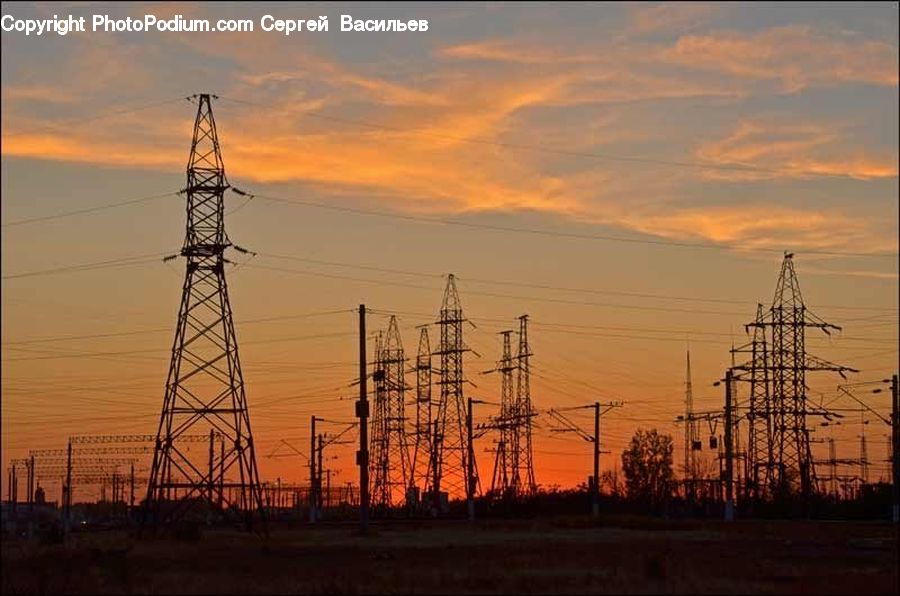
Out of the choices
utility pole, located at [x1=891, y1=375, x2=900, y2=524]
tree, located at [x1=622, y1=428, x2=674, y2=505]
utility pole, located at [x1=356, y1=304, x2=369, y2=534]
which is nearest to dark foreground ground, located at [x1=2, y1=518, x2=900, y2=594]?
utility pole, located at [x1=356, y1=304, x2=369, y2=534]

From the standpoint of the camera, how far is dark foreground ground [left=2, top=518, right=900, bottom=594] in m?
36.4

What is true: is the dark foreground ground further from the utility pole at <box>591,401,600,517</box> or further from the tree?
the tree

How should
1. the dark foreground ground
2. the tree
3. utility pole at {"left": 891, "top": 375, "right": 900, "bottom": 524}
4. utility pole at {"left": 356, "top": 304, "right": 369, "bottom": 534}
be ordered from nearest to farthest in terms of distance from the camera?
the dark foreground ground → utility pole at {"left": 356, "top": 304, "right": 369, "bottom": 534} → utility pole at {"left": 891, "top": 375, "right": 900, "bottom": 524} → the tree

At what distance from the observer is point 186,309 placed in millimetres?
62031

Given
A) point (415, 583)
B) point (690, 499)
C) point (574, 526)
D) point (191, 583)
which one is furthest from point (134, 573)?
point (690, 499)

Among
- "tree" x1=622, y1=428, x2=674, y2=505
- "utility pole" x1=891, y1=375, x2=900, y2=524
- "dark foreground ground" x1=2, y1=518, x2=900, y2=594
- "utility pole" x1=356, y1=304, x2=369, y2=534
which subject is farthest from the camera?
"tree" x1=622, y1=428, x2=674, y2=505

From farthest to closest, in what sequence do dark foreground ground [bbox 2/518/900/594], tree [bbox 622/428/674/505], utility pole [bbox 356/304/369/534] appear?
tree [bbox 622/428/674/505] < utility pole [bbox 356/304/369/534] < dark foreground ground [bbox 2/518/900/594]

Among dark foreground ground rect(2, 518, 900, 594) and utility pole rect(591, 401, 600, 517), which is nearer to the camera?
dark foreground ground rect(2, 518, 900, 594)

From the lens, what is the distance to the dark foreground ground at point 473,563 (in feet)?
119

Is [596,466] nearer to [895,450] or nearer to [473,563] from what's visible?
[895,450]

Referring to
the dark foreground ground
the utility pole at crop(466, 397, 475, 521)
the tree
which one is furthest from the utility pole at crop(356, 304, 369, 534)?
the tree

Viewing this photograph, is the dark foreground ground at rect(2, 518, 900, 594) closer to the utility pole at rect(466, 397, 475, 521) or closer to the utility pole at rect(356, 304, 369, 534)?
the utility pole at rect(356, 304, 369, 534)

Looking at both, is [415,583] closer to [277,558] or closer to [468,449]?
[277,558]

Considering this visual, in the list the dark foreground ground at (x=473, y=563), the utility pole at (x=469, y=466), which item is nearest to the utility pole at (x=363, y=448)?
the dark foreground ground at (x=473, y=563)
